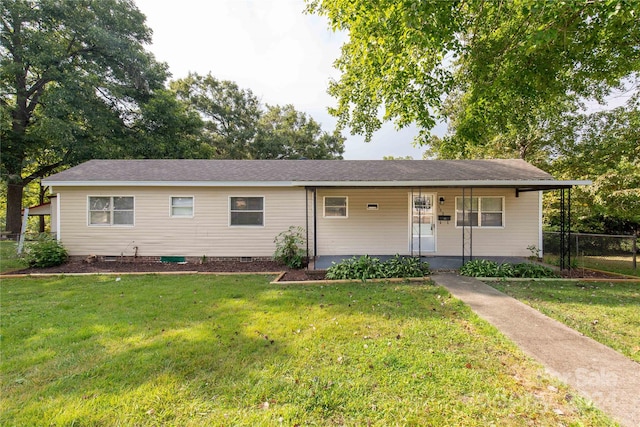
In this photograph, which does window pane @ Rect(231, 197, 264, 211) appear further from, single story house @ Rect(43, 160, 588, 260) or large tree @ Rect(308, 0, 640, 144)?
large tree @ Rect(308, 0, 640, 144)

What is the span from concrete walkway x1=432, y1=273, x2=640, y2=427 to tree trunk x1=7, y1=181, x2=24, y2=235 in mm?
22373

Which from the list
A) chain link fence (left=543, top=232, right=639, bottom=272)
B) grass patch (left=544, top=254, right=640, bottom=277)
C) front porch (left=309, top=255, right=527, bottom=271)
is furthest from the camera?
chain link fence (left=543, top=232, right=639, bottom=272)

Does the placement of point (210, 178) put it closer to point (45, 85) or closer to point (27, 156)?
point (27, 156)

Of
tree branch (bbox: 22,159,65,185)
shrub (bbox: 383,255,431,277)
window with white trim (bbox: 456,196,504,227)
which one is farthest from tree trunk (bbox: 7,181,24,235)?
window with white trim (bbox: 456,196,504,227)

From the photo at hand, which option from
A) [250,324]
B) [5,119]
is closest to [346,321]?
[250,324]

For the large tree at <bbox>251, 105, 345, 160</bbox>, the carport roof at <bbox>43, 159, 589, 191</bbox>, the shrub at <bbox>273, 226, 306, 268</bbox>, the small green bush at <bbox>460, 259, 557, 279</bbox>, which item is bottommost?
the small green bush at <bbox>460, 259, 557, 279</bbox>

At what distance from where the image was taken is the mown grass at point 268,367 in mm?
2199

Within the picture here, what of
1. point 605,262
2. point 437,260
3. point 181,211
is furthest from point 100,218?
point 605,262

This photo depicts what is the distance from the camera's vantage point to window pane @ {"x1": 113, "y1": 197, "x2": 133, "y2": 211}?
9.08 metres

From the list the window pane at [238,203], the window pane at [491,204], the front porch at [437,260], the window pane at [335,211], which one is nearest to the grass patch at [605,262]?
the front porch at [437,260]

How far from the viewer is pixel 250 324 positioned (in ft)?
13.0

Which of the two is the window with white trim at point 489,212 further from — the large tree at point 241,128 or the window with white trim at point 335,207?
the large tree at point 241,128

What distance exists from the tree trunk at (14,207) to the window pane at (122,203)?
38.0 feet

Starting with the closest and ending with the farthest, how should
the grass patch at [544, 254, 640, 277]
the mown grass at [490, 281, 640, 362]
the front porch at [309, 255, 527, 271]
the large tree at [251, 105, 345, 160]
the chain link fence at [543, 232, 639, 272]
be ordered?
the mown grass at [490, 281, 640, 362] < the front porch at [309, 255, 527, 271] < the grass patch at [544, 254, 640, 277] < the chain link fence at [543, 232, 639, 272] < the large tree at [251, 105, 345, 160]
